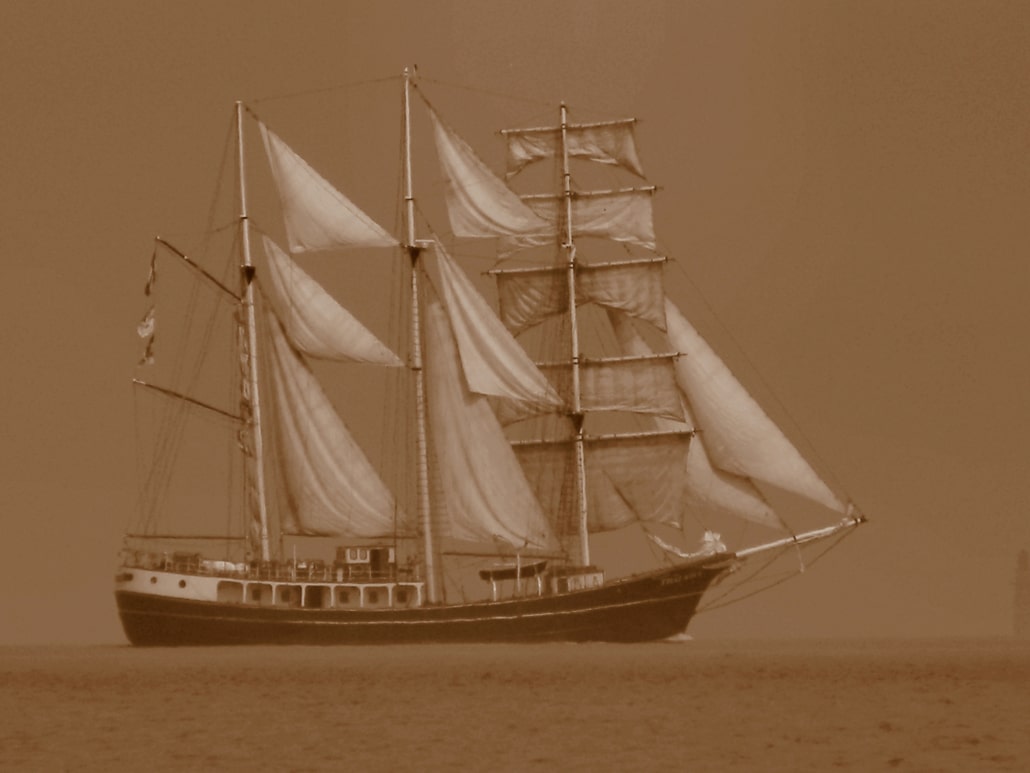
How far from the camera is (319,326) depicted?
9212 cm

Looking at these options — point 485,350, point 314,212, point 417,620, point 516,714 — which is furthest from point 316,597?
point 516,714

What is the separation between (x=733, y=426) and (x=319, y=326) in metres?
15.8

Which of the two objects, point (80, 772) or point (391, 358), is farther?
point (391, 358)

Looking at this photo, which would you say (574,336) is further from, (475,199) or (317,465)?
(317,465)

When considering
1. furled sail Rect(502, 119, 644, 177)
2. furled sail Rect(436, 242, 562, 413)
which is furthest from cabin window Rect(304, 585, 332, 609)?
furled sail Rect(502, 119, 644, 177)

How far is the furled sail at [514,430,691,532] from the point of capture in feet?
309

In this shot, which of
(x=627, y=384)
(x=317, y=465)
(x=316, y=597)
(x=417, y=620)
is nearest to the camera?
(x=317, y=465)

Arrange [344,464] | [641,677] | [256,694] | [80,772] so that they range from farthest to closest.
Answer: [344,464] → [641,677] → [256,694] → [80,772]

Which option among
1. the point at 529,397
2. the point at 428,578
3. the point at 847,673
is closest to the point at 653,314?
the point at 529,397

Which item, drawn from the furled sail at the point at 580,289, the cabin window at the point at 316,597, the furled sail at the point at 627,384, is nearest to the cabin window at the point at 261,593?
the cabin window at the point at 316,597

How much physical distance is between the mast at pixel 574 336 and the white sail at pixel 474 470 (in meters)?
2.68

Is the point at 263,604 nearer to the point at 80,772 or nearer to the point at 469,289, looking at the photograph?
the point at 469,289

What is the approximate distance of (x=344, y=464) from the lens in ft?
301

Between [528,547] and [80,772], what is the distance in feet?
183
